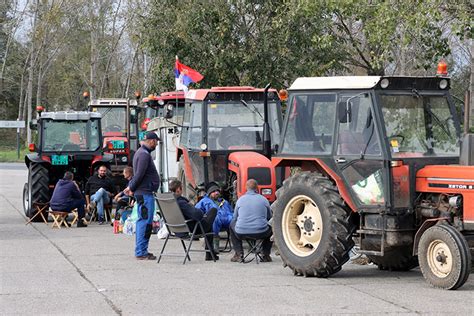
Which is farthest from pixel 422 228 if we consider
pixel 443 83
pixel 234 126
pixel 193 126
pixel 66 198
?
pixel 66 198

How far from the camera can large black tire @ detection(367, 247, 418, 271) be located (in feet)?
40.9

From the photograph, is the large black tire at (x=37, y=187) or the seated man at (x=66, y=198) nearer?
the seated man at (x=66, y=198)

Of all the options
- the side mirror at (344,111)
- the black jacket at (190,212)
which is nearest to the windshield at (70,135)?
the black jacket at (190,212)

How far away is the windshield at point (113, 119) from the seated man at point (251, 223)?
16.0m

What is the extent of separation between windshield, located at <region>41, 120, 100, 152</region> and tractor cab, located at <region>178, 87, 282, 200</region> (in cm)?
520

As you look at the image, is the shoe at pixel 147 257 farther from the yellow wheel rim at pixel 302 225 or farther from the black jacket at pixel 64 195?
the black jacket at pixel 64 195

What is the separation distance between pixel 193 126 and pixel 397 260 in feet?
19.3

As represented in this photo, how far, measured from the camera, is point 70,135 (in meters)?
22.2

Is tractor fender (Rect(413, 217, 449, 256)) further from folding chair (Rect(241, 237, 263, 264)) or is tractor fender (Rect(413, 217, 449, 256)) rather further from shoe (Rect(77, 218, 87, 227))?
shoe (Rect(77, 218, 87, 227))

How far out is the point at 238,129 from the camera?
17062mm

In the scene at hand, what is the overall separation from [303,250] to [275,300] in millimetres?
2149

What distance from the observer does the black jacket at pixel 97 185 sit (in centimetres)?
2067

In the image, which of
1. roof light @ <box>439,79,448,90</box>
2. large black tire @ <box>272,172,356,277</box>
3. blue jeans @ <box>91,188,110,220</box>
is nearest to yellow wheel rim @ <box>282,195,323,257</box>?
large black tire @ <box>272,172,356,277</box>

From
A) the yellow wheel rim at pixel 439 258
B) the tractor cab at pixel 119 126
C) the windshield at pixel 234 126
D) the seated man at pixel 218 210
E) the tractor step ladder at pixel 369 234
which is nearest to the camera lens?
the yellow wheel rim at pixel 439 258
